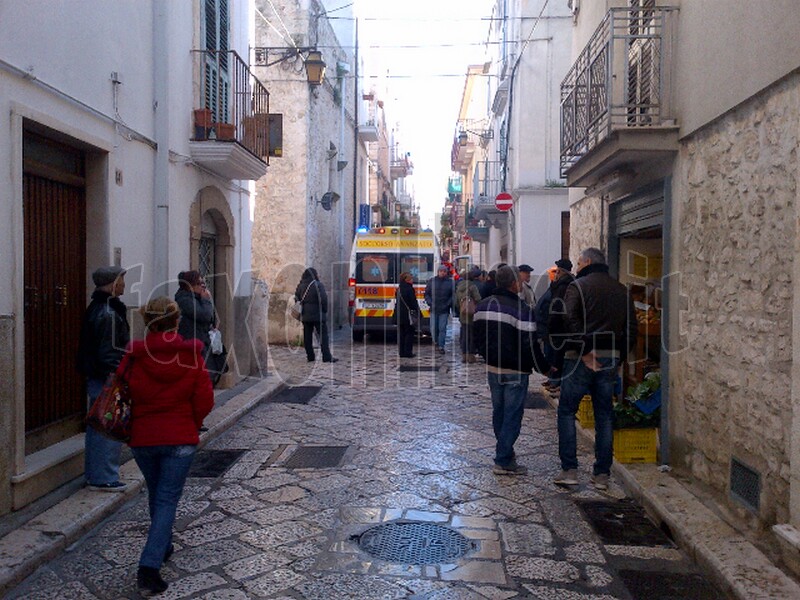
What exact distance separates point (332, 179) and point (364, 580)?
18777 millimetres

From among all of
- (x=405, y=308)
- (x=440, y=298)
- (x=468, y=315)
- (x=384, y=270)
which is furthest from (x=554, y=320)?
(x=384, y=270)

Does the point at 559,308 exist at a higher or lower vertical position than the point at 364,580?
higher

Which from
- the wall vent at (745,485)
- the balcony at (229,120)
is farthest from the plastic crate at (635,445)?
the balcony at (229,120)

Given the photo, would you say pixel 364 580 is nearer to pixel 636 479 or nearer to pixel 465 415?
pixel 636 479

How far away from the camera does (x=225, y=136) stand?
9.72 metres

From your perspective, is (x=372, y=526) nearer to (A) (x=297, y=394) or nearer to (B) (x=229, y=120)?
(A) (x=297, y=394)

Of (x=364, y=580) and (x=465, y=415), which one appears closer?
(x=364, y=580)

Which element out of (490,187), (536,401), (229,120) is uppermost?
(490,187)

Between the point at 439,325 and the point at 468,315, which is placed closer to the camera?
the point at 468,315

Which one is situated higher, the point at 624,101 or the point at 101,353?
the point at 624,101

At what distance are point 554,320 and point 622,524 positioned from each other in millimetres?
1834

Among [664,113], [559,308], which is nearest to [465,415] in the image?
[559,308]

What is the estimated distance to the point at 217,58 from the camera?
10305 millimetres

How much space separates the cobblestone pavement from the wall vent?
0.57 meters
